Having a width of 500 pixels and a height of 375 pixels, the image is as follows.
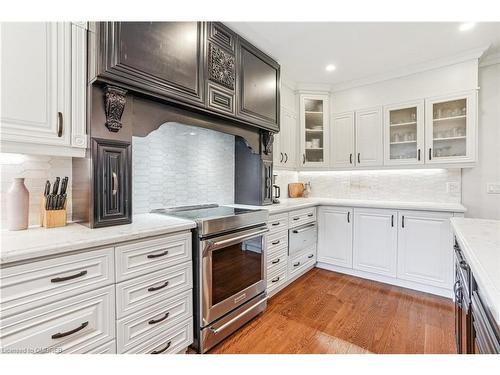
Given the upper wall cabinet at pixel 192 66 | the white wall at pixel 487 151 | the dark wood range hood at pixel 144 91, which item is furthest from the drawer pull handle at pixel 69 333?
the white wall at pixel 487 151

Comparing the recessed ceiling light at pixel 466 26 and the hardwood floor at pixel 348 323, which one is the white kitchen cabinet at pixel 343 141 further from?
the hardwood floor at pixel 348 323

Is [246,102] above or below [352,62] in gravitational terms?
below

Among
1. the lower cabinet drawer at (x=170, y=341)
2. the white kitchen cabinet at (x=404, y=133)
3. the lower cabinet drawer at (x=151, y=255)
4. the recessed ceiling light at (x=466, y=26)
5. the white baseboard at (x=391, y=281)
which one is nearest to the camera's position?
the lower cabinet drawer at (x=151, y=255)

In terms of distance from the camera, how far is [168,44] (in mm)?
1735

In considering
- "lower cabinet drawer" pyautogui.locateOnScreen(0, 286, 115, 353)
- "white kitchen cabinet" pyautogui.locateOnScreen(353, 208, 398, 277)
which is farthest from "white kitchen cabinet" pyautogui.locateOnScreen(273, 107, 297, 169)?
"lower cabinet drawer" pyautogui.locateOnScreen(0, 286, 115, 353)

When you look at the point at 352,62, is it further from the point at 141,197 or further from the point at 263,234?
the point at 141,197

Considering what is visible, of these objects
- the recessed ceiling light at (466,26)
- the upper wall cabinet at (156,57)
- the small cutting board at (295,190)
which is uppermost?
the recessed ceiling light at (466,26)

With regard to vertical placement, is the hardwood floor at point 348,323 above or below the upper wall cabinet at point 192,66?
below

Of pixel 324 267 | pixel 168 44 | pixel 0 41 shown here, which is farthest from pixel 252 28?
pixel 324 267

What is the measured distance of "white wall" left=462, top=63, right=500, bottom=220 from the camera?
9.14ft

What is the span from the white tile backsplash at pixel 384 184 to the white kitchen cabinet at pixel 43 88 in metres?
2.73

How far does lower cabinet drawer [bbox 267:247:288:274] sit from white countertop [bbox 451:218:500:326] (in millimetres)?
1516

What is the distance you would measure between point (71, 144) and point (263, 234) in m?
1.61

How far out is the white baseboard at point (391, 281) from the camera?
263 cm
